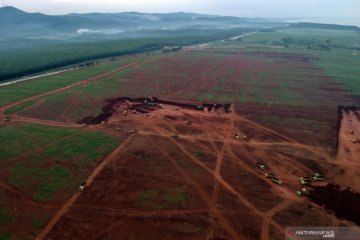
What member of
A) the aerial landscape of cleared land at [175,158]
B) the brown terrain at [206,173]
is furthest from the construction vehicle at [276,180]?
the brown terrain at [206,173]

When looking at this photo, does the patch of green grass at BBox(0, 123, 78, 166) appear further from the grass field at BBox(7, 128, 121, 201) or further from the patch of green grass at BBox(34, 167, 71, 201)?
the patch of green grass at BBox(34, 167, 71, 201)

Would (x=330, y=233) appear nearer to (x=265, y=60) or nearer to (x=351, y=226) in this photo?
(x=351, y=226)

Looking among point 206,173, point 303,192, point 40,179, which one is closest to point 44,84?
point 40,179

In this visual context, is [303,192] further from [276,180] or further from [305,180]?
[276,180]

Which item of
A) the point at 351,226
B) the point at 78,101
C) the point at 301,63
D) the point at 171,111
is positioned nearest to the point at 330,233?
the point at 351,226

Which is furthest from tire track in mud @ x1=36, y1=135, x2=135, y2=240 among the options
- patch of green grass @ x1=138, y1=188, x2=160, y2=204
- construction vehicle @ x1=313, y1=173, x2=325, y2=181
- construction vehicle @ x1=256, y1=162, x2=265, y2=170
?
construction vehicle @ x1=313, y1=173, x2=325, y2=181

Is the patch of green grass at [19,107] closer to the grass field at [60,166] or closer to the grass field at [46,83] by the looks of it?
the grass field at [46,83]
